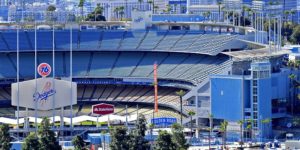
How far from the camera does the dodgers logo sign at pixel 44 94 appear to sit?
261ft

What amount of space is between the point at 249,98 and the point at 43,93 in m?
14.7

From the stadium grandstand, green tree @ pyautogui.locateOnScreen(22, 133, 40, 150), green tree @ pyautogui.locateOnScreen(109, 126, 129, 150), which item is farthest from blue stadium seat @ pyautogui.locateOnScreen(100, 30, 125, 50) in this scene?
green tree @ pyautogui.locateOnScreen(22, 133, 40, 150)

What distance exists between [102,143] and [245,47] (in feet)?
87.2

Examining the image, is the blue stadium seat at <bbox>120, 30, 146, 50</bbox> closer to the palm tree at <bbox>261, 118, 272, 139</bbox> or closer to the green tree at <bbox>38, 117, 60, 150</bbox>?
the palm tree at <bbox>261, 118, 272, 139</bbox>

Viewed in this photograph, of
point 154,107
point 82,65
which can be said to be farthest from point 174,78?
point 82,65

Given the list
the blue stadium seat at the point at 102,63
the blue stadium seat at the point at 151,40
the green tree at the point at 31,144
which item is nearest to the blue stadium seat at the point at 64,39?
the blue stadium seat at the point at 102,63

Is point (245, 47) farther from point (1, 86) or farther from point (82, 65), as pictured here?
point (1, 86)

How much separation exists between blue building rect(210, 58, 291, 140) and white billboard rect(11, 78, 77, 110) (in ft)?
35.2

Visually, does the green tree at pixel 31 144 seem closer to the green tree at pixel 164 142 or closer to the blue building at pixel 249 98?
the green tree at pixel 164 142

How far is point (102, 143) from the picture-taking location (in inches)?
2908

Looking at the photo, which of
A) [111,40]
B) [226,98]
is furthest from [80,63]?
[226,98]

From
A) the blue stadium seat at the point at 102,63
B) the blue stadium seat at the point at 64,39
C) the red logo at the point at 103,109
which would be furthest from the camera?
the blue stadium seat at the point at 64,39

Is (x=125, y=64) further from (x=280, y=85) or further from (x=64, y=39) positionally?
Result: (x=280, y=85)

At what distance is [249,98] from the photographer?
267 ft
